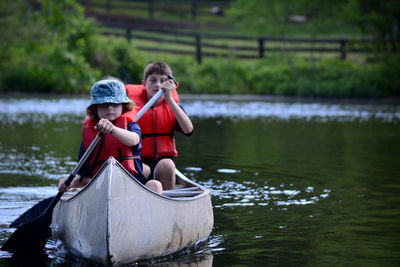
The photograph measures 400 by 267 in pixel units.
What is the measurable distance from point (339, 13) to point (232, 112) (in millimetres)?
9820

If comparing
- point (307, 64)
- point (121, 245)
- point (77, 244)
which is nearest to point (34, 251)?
point (77, 244)

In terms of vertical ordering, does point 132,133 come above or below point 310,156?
above

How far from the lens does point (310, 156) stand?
12.3 meters

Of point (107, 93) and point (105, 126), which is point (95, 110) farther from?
point (105, 126)

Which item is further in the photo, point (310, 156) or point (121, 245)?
point (310, 156)

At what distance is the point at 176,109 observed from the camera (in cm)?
678

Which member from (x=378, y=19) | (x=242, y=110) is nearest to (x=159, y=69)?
(x=242, y=110)

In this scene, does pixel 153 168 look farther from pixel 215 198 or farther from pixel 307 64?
pixel 307 64

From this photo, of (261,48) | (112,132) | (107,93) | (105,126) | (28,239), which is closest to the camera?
(105,126)

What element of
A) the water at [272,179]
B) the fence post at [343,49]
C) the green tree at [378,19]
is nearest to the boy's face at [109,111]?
the water at [272,179]

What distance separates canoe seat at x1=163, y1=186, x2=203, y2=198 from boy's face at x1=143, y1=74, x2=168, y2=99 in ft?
2.99

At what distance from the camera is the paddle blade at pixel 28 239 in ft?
20.5

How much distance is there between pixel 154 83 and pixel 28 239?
180 centimetres

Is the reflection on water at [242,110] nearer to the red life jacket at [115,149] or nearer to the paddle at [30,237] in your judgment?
the paddle at [30,237]
